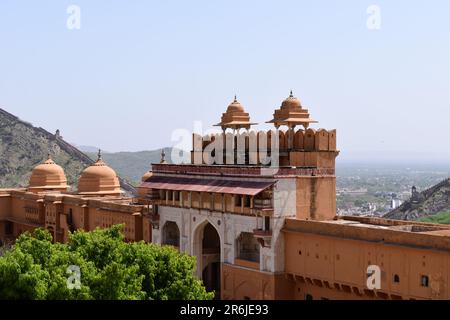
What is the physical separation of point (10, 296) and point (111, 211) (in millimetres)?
20629

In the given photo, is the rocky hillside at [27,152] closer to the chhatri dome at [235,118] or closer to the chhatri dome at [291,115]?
the chhatri dome at [235,118]

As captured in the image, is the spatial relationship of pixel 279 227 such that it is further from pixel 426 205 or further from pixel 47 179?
pixel 426 205

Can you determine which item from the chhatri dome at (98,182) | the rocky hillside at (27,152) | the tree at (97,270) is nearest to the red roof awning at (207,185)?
the tree at (97,270)

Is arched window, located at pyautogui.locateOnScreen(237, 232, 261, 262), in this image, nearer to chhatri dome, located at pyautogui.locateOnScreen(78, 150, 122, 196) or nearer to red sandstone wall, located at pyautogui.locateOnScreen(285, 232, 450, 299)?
red sandstone wall, located at pyautogui.locateOnScreen(285, 232, 450, 299)

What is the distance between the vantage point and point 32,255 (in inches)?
1017

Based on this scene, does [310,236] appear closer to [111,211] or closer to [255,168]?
[255,168]

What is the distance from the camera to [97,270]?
26250 millimetres

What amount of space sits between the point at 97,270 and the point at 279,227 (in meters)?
8.59

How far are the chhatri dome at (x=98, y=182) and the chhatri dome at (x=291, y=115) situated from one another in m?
18.3

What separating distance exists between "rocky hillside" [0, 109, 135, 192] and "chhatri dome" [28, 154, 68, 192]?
35.4 m

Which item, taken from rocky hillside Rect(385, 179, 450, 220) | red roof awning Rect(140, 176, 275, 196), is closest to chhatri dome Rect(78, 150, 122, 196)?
red roof awning Rect(140, 176, 275, 196)

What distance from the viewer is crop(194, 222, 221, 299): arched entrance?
36.6m

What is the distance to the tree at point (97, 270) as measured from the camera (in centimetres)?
2358
